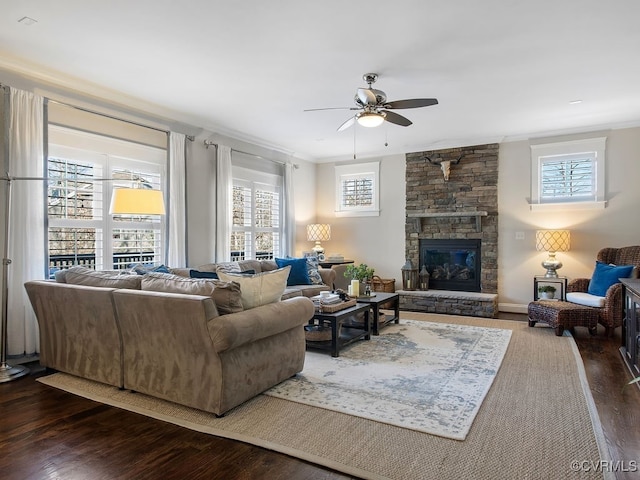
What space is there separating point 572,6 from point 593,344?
352cm

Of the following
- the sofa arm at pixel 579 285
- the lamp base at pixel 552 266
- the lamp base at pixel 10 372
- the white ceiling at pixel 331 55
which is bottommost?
the lamp base at pixel 10 372

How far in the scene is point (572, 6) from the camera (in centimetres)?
286

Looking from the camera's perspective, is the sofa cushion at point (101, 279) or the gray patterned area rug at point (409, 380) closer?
the gray patterned area rug at point (409, 380)

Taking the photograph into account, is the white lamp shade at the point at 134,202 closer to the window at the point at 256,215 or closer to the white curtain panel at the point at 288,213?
the window at the point at 256,215

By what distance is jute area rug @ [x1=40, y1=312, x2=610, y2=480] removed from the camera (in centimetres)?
214

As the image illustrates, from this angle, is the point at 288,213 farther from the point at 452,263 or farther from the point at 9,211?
the point at 9,211

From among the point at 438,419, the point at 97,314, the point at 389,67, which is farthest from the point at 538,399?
the point at 97,314

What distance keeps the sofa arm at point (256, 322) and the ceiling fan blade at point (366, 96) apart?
1.98 meters

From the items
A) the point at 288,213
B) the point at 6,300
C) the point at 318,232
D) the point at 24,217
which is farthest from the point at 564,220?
the point at 6,300

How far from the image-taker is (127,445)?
95.4 inches

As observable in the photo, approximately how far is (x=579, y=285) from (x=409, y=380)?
358 centimetres

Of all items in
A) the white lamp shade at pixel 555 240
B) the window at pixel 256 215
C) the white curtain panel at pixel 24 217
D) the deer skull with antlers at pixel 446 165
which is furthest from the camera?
the deer skull with antlers at pixel 446 165

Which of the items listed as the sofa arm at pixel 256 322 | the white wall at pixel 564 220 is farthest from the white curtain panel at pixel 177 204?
the white wall at pixel 564 220

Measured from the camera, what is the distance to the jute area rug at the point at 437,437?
7.02 feet
